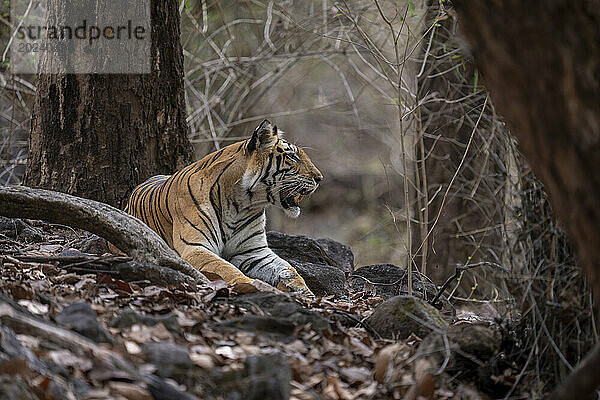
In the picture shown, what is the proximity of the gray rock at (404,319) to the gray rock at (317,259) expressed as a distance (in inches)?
65.0

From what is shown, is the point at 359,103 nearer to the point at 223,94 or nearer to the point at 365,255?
the point at 365,255

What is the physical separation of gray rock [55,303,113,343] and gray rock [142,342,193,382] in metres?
0.20

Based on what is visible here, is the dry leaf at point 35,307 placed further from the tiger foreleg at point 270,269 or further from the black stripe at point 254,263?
the black stripe at point 254,263

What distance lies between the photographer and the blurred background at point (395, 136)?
2959mm

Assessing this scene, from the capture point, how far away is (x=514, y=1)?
1880mm

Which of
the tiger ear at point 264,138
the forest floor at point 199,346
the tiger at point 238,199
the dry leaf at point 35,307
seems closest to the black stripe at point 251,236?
the tiger at point 238,199

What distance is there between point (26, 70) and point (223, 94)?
3.12 metres

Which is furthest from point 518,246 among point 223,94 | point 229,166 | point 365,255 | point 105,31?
point 365,255

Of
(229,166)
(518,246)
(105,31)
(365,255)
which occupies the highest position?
(105,31)

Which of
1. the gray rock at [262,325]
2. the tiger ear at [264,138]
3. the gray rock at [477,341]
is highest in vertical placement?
the tiger ear at [264,138]

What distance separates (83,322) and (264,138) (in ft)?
10.5

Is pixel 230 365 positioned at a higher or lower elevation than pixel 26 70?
lower

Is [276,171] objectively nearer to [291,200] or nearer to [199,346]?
[291,200]

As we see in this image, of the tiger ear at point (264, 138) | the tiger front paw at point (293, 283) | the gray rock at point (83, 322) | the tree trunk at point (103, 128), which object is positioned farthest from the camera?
the tree trunk at point (103, 128)
